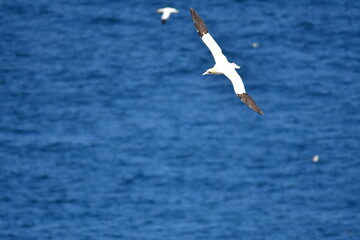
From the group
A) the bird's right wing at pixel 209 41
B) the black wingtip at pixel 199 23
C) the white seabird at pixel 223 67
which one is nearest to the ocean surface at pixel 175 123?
the bird's right wing at pixel 209 41

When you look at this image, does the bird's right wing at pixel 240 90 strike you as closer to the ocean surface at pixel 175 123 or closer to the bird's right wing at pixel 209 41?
the bird's right wing at pixel 209 41

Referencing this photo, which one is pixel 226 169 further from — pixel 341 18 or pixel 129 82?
pixel 341 18

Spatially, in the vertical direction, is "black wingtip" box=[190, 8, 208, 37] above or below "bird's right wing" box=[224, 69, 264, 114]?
above

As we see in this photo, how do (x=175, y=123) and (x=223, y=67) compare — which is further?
(x=175, y=123)

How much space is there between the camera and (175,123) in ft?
219

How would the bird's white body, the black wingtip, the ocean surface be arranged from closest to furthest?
the bird's white body → the black wingtip → the ocean surface

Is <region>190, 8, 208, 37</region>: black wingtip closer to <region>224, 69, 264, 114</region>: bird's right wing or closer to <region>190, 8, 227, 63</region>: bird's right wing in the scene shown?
<region>190, 8, 227, 63</region>: bird's right wing

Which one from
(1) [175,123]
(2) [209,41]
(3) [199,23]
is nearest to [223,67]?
(2) [209,41]

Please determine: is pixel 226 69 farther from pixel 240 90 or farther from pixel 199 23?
pixel 199 23

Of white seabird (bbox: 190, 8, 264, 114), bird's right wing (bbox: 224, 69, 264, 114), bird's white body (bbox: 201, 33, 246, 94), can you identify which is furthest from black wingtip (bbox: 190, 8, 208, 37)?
bird's right wing (bbox: 224, 69, 264, 114)

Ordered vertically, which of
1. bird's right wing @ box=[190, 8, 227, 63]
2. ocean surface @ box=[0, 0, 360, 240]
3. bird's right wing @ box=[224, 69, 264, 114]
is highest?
bird's right wing @ box=[190, 8, 227, 63]

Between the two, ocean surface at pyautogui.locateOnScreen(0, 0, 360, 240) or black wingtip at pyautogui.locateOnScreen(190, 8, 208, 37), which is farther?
ocean surface at pyautogui.locateOnScreen(0, 0, 360, 240)

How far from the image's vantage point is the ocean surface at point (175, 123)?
189 ft

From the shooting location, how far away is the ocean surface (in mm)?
57656
